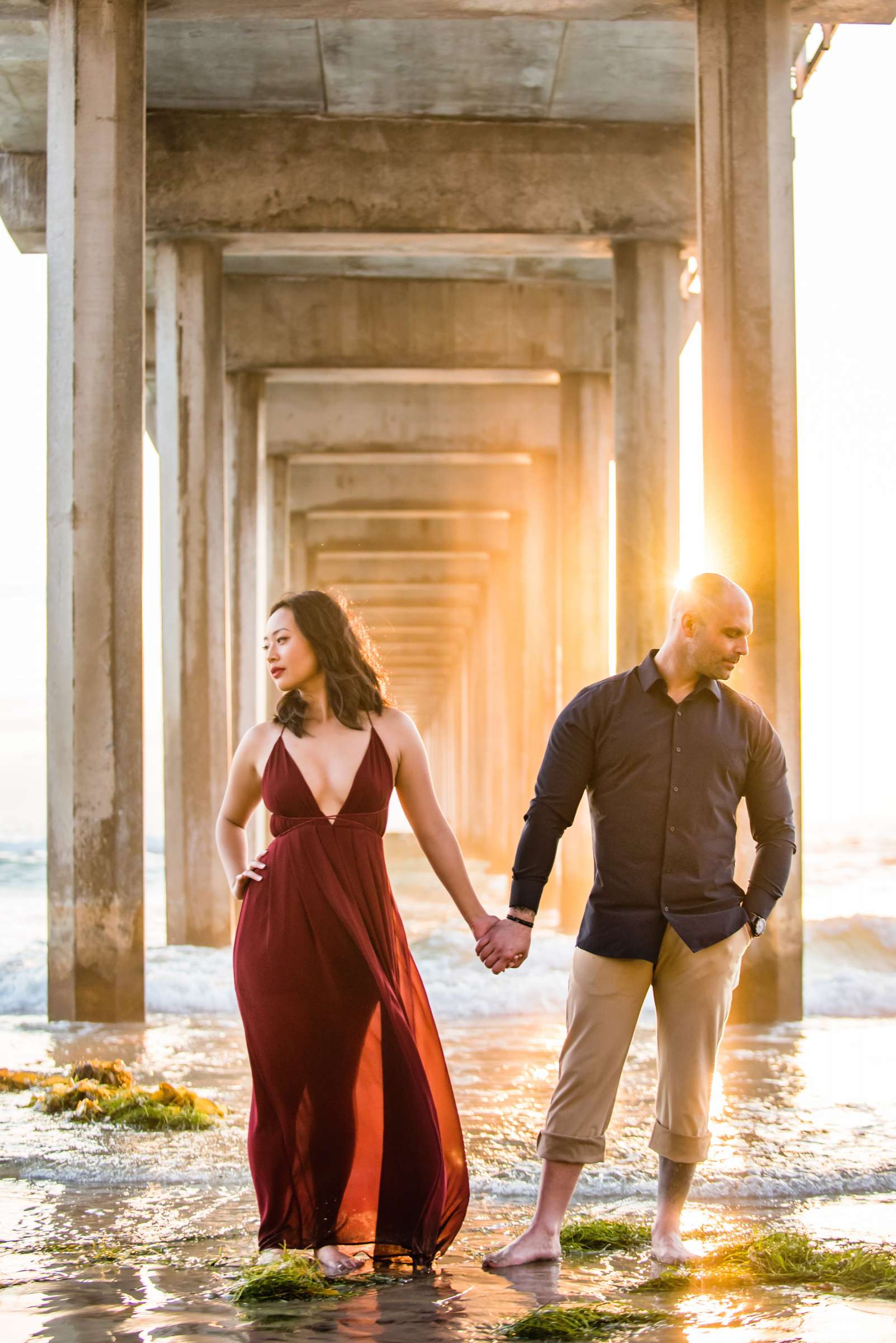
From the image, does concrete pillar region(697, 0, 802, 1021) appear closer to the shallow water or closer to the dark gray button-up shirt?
the shallow water

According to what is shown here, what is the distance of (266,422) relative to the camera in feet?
62.2

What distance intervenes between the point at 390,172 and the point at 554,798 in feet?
30.3

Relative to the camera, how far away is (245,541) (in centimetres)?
1625

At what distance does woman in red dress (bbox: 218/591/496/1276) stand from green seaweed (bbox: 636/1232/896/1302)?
0.55m

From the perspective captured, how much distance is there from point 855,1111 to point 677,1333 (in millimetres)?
3283

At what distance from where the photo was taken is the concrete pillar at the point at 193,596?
1291 centimetres

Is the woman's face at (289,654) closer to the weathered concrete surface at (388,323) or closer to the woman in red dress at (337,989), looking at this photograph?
the woman in red dress at (337,989)

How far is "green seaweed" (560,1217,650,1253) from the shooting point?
3844 millimetres

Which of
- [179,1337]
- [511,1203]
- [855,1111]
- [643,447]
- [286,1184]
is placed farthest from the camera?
[643,447]

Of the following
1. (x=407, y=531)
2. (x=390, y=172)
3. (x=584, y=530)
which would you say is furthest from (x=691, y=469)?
(x=407, y=531)

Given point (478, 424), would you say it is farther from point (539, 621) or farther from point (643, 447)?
point (643, 447)

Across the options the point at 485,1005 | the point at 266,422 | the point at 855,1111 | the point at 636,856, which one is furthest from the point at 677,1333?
→ the point at 266,422

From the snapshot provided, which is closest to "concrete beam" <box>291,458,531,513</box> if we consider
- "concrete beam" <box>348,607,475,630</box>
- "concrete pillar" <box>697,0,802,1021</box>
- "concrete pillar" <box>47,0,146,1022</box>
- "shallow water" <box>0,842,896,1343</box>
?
"concrete beam" <box>348,607,475,630</box>

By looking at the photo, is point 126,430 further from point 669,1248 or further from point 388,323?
point 388,323
